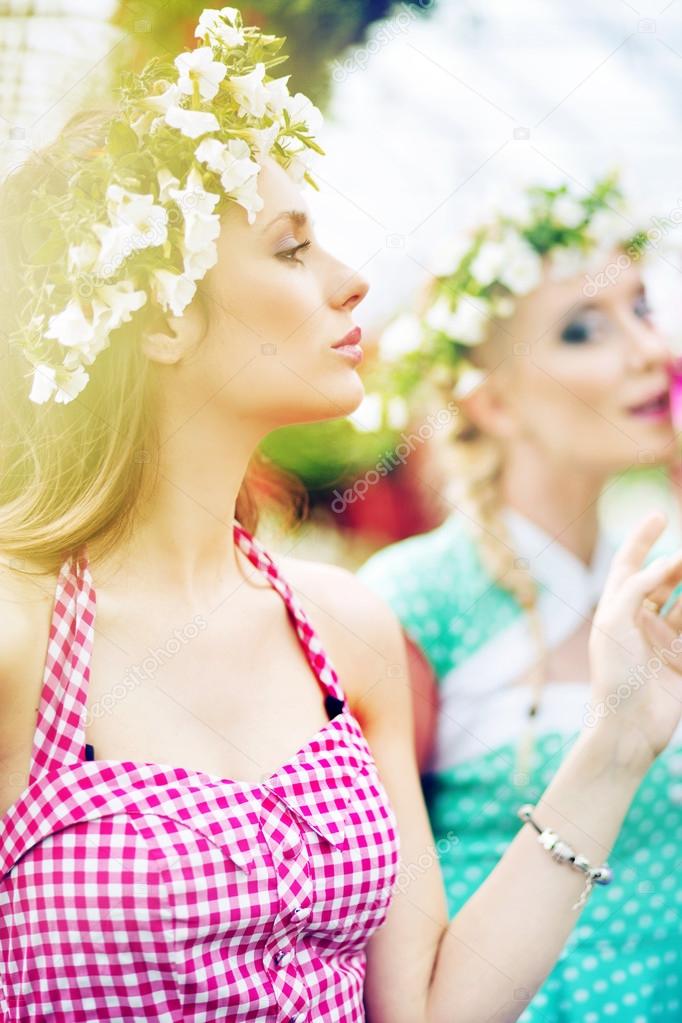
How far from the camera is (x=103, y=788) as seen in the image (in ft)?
3.74

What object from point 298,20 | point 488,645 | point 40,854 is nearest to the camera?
point 40,854

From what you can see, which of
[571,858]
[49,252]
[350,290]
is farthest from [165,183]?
[571,858]

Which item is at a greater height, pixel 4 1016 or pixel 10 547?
pixel 10 547

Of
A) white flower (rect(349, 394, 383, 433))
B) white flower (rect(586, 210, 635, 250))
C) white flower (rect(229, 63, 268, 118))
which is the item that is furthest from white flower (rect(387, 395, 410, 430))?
white flower (rect(229, 63, 268, 118))

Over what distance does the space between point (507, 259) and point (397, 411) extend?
0.44 meters

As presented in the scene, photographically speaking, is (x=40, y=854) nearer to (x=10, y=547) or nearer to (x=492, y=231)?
(x=10, y=547)

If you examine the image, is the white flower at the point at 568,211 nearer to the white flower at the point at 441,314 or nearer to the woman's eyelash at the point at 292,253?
the white flower at the point at 441,314

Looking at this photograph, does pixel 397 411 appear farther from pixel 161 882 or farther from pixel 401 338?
pixel 161 882

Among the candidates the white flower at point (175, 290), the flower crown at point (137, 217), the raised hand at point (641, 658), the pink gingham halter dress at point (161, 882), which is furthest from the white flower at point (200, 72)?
the raised hand at point (641, 658)

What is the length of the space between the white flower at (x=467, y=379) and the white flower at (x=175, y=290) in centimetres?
118

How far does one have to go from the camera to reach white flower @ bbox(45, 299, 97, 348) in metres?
1.20

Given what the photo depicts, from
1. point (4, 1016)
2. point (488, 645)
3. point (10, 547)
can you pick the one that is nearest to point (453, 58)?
point (488, 645)

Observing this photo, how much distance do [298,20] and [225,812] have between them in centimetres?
187

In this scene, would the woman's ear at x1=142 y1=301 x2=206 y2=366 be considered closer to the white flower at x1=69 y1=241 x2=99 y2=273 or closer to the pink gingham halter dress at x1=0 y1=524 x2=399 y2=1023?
the white flower at x1=69 y1=241 x2=99 y2=273
